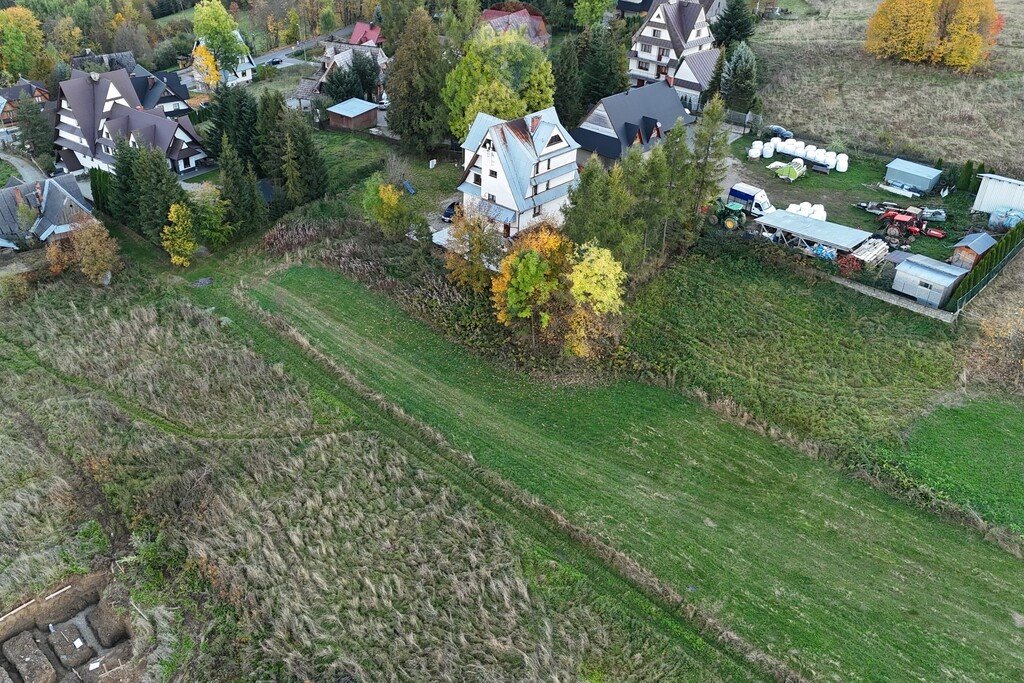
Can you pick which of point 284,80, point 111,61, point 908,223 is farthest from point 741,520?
point 111,61

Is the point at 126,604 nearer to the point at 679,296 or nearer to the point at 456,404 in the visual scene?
the point at 456,404

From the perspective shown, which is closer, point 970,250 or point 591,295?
point 591,295

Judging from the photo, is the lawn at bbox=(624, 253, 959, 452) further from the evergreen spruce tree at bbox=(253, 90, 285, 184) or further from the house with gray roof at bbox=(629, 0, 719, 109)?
the house with gray roof at bbox=(629, 0, 719, 109)

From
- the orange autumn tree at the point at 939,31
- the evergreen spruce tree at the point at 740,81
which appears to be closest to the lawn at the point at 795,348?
the evergreen spruce tree at the point at 740,81

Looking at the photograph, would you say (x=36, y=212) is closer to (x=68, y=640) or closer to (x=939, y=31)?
(x=68, y=640)

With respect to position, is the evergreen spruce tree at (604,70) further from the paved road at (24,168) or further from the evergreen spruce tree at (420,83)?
the paved road at (24,168)

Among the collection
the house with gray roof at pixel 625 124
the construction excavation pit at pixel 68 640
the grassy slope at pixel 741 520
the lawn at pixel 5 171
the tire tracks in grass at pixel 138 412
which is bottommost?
the construction excavation pit at pixel 68 640
